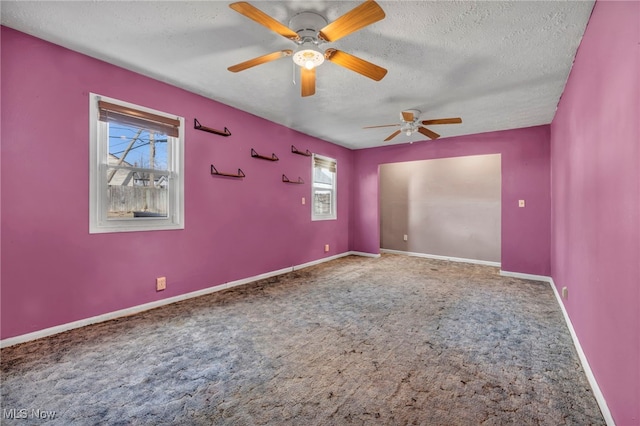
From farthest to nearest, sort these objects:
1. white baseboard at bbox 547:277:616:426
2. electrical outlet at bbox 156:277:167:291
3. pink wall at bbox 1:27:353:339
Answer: electrical outlet at bbox 156:277:167:291, pink wall at bbox 1:27:353:339, white baseboard at bbox 547:277:616:426

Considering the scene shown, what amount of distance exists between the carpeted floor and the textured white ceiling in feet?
8.15

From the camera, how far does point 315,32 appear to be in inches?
80.0

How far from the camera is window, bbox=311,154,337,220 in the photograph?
5461 millimetres

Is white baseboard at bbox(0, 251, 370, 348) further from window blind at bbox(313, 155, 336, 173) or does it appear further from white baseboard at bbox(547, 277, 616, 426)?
white baseboard at bbox(547, 277, 616, 426)

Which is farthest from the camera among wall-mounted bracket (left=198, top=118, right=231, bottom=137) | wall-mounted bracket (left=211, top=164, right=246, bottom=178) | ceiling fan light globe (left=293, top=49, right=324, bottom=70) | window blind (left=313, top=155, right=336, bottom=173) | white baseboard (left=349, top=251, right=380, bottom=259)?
white baseboard (left=349, top=251, right=380, bottom=259)

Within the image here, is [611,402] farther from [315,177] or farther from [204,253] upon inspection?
[315,177]

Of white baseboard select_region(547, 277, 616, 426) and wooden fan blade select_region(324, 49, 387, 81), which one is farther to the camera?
wooden fan blade select_region(324, 49, 387, 81)

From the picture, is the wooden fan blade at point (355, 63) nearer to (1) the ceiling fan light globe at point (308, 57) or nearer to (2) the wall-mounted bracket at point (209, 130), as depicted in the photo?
(1) the ceiling fan light globe at point (308, 57)

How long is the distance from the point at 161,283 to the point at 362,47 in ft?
10.4

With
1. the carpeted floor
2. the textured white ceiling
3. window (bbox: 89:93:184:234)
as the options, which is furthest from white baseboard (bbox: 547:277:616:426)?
window (bbox: 89:93:184:234)

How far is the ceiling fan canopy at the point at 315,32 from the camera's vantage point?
1606 millimetres

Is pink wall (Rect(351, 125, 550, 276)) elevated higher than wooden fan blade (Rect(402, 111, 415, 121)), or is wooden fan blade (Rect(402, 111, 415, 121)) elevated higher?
wooden fan blade (Rect(402, 111, 415, 121))

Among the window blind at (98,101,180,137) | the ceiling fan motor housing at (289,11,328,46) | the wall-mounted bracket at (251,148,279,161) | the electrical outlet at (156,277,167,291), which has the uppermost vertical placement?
the ceiling fan motor housing at (289,11,328,46)
